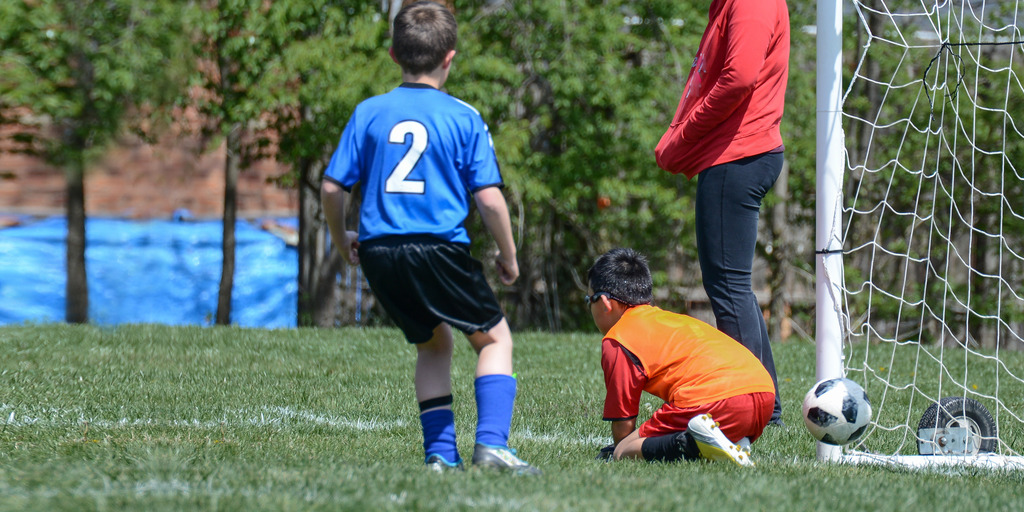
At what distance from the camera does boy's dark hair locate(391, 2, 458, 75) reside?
304 centimetres

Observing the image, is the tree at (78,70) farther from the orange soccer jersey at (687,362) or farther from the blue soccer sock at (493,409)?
the blue soccer sock at (493,409)

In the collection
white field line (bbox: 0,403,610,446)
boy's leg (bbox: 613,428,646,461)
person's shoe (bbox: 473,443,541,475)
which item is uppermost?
person's shoe (bbox: 473,443,541,475)

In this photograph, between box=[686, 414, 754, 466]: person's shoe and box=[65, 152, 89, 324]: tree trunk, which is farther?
box=[65, 152, 89, 324]: tree trunk

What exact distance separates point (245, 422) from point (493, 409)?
5.35 feet

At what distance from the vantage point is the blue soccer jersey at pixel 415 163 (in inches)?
116

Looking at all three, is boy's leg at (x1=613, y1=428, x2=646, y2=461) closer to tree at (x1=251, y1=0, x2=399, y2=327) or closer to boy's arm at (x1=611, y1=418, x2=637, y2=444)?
boy's arm at (x1=611, y1=418, x2=637, y2=444)

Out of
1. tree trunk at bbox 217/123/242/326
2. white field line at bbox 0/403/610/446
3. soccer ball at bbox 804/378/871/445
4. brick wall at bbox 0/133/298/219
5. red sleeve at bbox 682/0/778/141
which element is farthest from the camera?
brick wall at bbox 0/133/298/219

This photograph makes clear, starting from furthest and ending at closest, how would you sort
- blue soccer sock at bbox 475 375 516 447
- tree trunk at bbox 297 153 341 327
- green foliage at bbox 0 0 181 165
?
tree trunk at bbox 297 153 341 327, green foliage at bbox 0 0 181 165, blue soccer sock at bbox 475 375 516 447

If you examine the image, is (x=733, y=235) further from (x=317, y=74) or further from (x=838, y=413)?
(x=317, y=74)

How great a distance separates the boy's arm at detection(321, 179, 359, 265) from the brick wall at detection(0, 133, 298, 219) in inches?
410

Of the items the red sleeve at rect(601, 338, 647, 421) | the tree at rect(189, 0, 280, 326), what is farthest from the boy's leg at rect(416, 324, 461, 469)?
the tree at rect(189, 0, 280, 326)

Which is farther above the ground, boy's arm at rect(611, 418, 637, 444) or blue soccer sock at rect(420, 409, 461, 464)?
blue soccer sock at rect(420, 409, 461, 464)

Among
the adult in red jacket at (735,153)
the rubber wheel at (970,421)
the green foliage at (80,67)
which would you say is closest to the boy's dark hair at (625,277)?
the adult in red jacket at (735,153)

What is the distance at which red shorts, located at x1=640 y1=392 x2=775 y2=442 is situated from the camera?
3.41m
